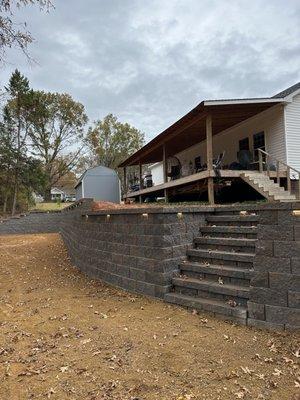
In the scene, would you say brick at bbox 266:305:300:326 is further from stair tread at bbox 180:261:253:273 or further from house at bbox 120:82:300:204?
house at bbox 120:82:300:204

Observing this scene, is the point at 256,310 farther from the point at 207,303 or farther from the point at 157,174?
the point at 157,174

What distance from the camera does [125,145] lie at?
42594mm

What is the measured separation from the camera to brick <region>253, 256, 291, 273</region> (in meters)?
4.03

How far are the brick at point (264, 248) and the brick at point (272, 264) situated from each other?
5 centimetres

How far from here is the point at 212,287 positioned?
4.81 metres

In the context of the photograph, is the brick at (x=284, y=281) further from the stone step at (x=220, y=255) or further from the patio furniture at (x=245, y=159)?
the patio furniture at (x=245, y=159)

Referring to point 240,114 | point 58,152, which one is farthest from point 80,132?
point 240,114

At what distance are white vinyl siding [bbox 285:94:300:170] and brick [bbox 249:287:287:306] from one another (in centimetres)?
970

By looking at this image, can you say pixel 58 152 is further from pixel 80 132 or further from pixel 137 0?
pixel 137 0

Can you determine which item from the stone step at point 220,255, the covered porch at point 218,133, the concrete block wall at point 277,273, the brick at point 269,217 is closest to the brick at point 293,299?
the concrete block wall at point 277,273

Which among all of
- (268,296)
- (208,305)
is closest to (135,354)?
(208,305)

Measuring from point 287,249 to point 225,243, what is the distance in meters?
1.49

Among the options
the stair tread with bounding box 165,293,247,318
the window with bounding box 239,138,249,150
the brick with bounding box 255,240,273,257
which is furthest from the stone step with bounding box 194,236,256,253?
the window with bounding box 239,138,249,150

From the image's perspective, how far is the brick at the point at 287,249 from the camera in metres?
3.98
